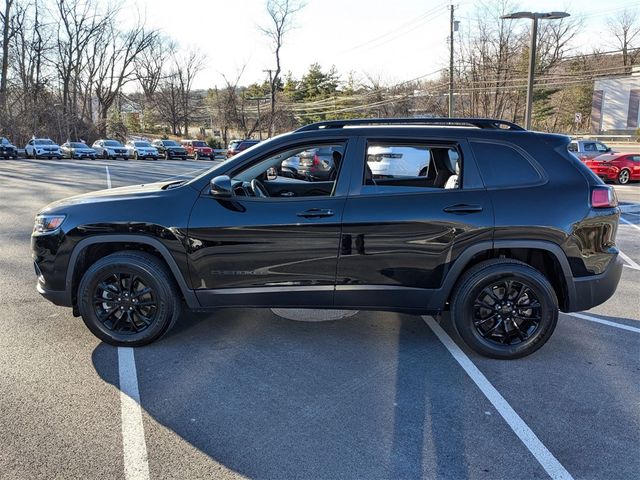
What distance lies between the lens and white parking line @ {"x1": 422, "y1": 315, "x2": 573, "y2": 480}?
2653 mm

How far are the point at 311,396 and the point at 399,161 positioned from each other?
2.62 m

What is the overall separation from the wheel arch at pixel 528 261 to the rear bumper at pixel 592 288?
31mm

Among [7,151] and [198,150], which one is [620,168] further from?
[7,151]

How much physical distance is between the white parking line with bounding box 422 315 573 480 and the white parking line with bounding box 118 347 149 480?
2.10 metres

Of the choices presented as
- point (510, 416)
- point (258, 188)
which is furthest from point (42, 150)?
point (510, 416)

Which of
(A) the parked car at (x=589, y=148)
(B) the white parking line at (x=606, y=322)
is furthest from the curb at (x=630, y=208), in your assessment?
(A) the parked car at (x=589, y=148)

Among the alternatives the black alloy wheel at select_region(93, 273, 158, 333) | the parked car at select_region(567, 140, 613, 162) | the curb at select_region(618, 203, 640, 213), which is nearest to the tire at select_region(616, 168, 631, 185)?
the parked car at select_region(567, 140, 613, 162)

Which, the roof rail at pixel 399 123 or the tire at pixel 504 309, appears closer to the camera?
the tire at pixel 504 309

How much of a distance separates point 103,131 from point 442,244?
64.0 metres

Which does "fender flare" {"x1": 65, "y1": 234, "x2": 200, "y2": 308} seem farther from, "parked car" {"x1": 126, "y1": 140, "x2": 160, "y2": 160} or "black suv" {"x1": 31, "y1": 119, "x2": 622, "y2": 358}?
"parked car" {"x1": 126, "y1": 140, "x2": 160, "y2": 160}

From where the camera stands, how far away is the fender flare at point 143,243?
3920mm

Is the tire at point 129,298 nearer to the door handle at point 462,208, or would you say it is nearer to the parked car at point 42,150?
the door handle at point 462,208

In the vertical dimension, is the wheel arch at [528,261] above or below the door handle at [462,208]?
below

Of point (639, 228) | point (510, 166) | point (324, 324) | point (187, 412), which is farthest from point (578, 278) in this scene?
point (639, 228)
